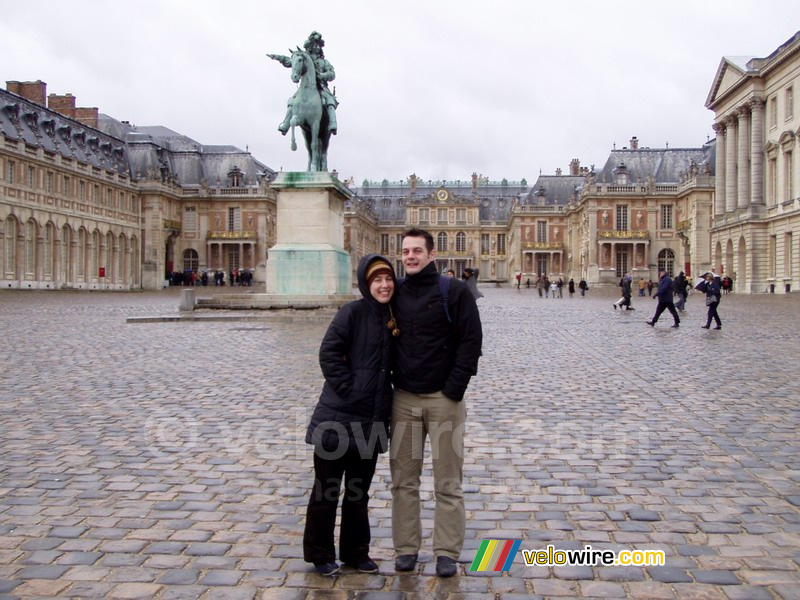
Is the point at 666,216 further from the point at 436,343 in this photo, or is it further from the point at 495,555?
the point at 436,343

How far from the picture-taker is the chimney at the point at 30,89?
61.9 m

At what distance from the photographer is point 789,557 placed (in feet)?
13.4

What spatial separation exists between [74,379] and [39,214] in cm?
4719

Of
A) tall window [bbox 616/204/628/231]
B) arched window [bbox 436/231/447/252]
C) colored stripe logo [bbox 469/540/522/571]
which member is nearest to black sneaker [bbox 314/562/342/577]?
colored stripe logo [bbox 469/540/522/571]

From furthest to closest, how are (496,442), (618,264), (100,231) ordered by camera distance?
(618,264)
(100,231)
(496,442)

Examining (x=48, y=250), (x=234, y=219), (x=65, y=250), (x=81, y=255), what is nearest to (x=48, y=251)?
(x=48, y=250)

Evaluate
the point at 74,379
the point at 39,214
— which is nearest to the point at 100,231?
the point at 39,214

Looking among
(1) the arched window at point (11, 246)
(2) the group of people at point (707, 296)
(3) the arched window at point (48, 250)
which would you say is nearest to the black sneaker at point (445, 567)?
(2) the group of people at point (707, 296)

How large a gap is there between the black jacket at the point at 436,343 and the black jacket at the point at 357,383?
0.30ft

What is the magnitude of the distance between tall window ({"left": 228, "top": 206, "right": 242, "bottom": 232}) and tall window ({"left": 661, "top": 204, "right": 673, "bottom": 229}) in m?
39.6

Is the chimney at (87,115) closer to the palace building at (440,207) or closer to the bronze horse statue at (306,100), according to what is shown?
the palace building at (440,207)

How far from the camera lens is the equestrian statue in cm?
2197

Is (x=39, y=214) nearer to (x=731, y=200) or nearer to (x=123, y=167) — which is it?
(x=123, y=167)

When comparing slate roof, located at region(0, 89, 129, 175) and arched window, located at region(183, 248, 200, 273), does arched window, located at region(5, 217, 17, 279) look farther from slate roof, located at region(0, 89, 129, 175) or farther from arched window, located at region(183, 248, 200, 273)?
arched window, located at region(183, 248, 200, 273)
